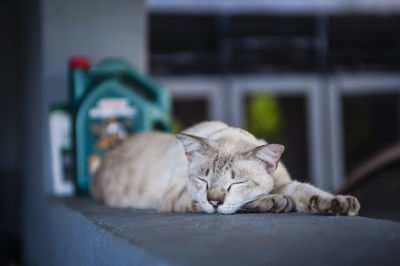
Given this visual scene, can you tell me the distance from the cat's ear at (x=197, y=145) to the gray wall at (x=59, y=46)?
1.02m

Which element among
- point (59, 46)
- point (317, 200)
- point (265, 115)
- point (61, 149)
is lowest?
point (265, 115)

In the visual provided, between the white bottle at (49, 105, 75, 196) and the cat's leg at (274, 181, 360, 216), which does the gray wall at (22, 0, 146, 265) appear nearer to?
the white bottle at (49, 105, 75, 196)

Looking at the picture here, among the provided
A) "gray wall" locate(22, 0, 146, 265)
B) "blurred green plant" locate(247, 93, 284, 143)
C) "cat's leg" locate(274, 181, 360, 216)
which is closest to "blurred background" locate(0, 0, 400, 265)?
"blurred green plant" locate(247, 93, 284, 143)

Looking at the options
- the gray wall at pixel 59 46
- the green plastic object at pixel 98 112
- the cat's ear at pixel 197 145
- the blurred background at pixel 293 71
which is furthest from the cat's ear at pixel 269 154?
the blurred background at pixel 293 71

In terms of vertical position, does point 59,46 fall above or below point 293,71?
above

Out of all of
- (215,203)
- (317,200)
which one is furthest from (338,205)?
(215,203)

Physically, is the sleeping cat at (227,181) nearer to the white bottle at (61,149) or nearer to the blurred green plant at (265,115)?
the white bottle at (61,149)

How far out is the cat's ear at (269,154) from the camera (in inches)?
59.5

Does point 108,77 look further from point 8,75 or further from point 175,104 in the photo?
point 175,104

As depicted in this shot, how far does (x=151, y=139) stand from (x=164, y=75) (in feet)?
11.1

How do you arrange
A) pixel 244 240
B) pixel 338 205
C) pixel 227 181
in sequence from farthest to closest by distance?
pixel 227 181 < pixel 338 205 < pixel 244 240

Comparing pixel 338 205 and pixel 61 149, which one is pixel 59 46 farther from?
pixel 338 205

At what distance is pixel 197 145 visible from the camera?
1640 millimetres

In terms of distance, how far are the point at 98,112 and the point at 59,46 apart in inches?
16.1
